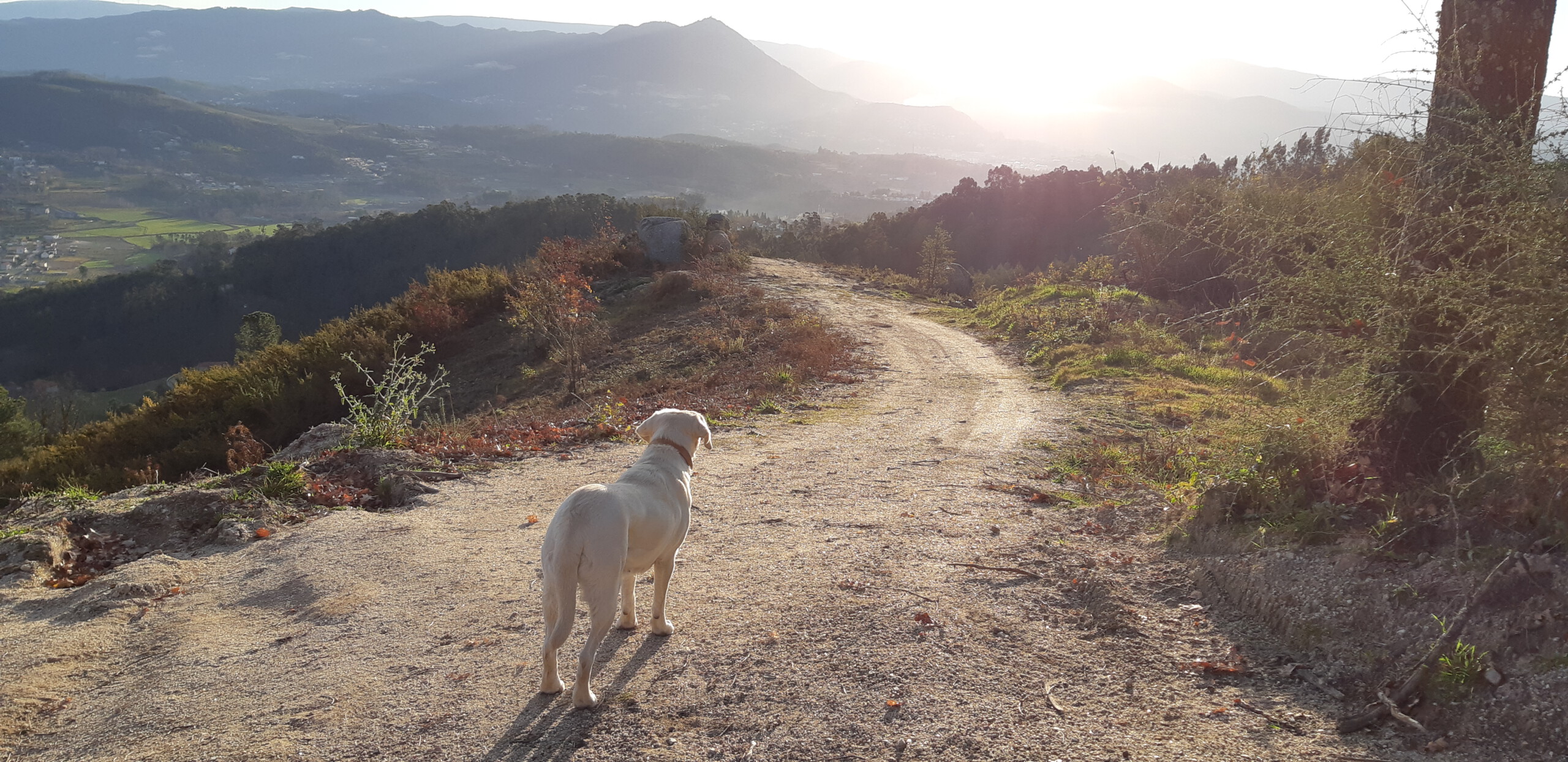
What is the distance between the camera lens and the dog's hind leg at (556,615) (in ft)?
10.5

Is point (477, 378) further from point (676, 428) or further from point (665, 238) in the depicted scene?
point (676, 428)

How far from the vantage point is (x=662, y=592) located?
161 inches

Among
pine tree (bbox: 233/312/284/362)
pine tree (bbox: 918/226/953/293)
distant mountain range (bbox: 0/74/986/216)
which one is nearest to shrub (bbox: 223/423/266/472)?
pine tree (bbox: 233/312/284/362)

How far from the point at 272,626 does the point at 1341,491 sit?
6205mm

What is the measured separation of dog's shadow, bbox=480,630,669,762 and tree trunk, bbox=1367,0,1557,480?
421cm

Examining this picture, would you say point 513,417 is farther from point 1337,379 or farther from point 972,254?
point 972,254

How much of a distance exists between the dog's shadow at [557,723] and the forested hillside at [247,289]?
164 feet

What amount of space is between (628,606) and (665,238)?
22.8 meters

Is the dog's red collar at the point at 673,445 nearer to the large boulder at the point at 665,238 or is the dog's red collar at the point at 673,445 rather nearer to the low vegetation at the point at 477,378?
the low vegetation at the point at 477,378

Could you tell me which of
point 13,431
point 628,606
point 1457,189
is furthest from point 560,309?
point 13,431

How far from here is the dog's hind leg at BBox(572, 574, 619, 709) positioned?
3.23 m

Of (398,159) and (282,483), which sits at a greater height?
(398,159)

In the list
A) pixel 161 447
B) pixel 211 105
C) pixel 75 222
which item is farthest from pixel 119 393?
pixel 211 105

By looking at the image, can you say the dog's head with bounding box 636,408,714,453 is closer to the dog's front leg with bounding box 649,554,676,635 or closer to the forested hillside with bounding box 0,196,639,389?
the dog's front leg with bounding box 649,554,676,635
